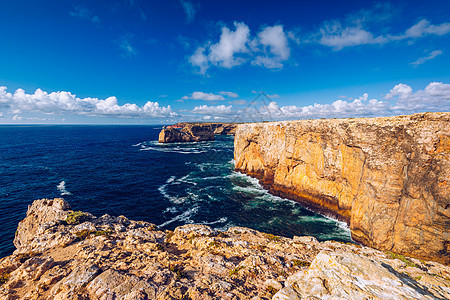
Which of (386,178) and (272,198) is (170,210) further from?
(386,178)

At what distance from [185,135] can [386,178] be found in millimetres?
149194

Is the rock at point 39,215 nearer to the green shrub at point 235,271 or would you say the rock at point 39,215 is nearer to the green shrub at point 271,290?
the green shrub at point 235,271

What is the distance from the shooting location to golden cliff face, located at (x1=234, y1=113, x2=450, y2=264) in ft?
79.3

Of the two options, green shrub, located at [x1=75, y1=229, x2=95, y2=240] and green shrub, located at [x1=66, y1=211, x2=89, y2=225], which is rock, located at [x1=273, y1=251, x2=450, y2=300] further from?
green shrub, located at [x1=66, y1=211, x2=89, y2=225]

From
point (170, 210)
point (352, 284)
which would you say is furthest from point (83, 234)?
point (170, 210)

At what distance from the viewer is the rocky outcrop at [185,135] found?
15038cm

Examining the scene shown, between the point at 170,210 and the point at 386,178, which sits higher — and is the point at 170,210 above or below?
below

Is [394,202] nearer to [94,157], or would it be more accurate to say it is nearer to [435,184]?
[435,184]

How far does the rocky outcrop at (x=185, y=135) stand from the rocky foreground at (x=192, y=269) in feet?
443

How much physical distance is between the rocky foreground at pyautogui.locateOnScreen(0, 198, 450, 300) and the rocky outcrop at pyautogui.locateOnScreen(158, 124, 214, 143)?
443ft

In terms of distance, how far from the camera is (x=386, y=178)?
2831 centimetres

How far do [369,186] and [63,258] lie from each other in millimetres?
40371

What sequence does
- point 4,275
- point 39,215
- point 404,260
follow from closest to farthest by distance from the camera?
point 4,275 < point 404,260 < point 39,215

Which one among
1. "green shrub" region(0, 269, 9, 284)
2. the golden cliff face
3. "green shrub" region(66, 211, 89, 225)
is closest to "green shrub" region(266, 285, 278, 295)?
"green shrub" region(0, 269, 9, 284)
